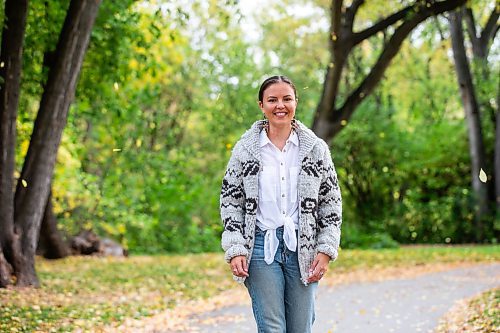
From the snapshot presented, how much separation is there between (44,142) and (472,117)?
14174mm

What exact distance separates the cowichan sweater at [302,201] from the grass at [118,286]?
13.2ft

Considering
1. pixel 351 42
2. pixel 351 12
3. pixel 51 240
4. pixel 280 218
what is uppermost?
pixel 351 12

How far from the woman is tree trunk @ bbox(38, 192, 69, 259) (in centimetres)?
1296

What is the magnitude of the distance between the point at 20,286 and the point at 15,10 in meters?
3.54

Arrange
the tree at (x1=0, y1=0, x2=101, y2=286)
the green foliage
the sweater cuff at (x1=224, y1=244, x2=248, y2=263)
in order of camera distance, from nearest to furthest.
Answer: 1. the sweater cuff at (x1=224, y1=244, x2=248, y2=263)
2. the tree at (x1=0, y1=0, x2=101, y2=286)
3. the green foliage

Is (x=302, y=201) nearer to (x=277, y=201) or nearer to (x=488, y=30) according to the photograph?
(x=277, y=201)

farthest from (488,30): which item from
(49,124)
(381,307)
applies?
(49,124)

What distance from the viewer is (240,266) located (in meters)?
3.76

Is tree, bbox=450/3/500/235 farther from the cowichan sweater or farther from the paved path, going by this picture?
the cowichan sweater

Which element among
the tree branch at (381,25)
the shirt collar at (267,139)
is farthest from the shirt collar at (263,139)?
the tree branch at (381,25)

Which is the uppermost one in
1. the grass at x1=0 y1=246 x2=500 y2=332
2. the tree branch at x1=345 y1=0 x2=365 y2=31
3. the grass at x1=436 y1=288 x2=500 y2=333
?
the tree branch at x1=345 y1=0 x2=365 y2=31

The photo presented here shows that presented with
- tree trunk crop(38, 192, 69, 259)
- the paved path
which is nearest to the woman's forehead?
the paved path

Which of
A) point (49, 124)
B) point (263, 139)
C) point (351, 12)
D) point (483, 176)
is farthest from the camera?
point (483, 176)

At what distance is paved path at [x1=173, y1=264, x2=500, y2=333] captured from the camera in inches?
311
